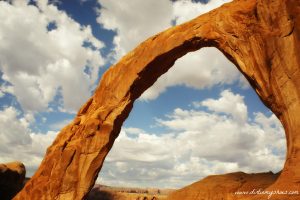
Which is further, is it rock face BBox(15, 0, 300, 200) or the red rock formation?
the red rock formation

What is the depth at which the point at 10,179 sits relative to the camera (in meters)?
27.5

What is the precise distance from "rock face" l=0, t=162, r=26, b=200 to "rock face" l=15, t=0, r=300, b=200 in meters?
10.4

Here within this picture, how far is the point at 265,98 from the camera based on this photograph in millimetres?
12570

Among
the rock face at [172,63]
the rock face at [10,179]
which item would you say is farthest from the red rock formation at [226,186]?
the rock face at [10,179]

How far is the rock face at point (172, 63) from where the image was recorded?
11.4 meters

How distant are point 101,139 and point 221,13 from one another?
333 inches

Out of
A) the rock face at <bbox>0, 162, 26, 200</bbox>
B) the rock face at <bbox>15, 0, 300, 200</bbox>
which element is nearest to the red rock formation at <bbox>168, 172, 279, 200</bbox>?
the rock face at <bbox>15, 0, 300, 200</bbox>

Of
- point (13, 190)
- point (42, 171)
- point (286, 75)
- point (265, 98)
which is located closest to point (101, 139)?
point (42, 171)

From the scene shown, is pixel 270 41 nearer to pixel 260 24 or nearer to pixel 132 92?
pixel 260 24

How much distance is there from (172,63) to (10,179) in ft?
60.4

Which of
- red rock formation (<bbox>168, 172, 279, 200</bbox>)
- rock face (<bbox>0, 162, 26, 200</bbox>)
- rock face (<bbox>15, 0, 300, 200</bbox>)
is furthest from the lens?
rock face (<bbox>0, 162, 26, 200</bbox>)

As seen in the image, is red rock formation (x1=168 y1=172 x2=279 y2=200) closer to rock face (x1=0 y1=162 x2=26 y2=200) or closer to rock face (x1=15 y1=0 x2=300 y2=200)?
rock face (x1=15 y1=0 x2=300 y2=200)

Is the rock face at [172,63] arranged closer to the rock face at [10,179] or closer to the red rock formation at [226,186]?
the red rock formation at [226,186]

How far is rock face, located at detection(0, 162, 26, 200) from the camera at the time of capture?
87.7ft
